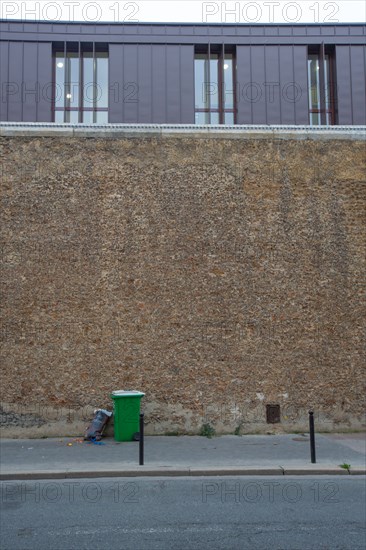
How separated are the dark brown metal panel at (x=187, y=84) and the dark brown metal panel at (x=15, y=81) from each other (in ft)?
21.3

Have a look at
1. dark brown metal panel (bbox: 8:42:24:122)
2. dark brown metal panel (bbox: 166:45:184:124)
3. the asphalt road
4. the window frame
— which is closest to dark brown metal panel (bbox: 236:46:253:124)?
dark brown metal panel (bbox: 166:45:184:124)

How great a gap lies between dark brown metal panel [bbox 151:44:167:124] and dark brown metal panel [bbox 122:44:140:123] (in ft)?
2.32

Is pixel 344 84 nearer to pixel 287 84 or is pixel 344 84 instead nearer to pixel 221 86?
pixel 287 84

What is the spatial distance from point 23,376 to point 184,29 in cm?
1688

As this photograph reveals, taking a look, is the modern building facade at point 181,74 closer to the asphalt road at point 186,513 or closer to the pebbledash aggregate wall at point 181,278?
the pebbledash aggregate wall at point 181,278

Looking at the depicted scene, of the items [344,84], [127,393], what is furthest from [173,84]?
[127,393]

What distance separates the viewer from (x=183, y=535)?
5887 millimetres

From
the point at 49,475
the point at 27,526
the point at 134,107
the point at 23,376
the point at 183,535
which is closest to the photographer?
the point at 183,535

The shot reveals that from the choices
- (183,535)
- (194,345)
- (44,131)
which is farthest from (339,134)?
(183,535)

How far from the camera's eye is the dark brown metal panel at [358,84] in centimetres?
2253

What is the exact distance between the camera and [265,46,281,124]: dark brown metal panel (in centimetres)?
2227

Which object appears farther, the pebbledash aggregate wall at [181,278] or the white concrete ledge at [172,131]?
the white concrete ledge at [172,131]

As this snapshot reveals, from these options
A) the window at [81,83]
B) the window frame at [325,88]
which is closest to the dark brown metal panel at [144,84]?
the window at [81,83]

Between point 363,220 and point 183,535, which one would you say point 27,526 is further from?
point 363,220
